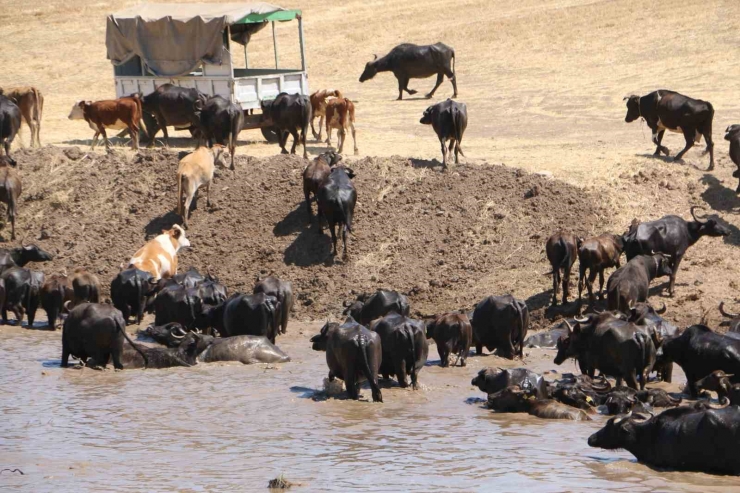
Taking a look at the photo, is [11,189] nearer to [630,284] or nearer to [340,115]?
[340,115]

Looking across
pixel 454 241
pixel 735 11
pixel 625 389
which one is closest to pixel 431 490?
pixel 625 389

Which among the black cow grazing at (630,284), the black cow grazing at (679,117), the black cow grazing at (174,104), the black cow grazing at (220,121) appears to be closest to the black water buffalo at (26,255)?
the black cow grazing at (220,121)

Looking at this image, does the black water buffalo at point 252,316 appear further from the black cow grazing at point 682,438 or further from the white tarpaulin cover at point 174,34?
the white tarpaulin cover at point 174,34

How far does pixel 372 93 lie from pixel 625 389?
21.6 meters

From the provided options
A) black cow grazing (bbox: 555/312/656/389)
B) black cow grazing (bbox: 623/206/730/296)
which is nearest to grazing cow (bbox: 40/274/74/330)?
black cow grazing (bbox: 555/312/656/389)

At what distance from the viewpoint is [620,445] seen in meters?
9.41

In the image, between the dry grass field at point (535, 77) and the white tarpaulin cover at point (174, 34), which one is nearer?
the dry grass field at point (535, 77)

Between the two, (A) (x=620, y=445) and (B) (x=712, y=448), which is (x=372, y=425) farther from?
(B) (x=712, y=448)

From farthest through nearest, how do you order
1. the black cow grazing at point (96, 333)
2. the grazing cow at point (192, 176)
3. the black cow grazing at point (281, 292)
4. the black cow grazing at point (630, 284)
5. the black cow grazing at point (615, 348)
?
the grazing cow at point (192, 176)
the black cow grazing at point (281, 292)
the black cow grazing at point (630, 284)
the black cow grazing at point (96, 333)
the black cow grazing at point (615, 348)

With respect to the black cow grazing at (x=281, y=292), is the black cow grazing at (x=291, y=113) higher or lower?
higher

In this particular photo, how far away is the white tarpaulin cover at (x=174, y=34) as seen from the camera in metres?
23.0

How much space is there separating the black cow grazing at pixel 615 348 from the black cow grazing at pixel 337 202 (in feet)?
17.7

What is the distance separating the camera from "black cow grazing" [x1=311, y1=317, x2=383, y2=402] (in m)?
11.6

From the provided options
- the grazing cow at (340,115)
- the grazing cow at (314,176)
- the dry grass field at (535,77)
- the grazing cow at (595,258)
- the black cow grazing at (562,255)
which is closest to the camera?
the grazing cow at (595,258)
